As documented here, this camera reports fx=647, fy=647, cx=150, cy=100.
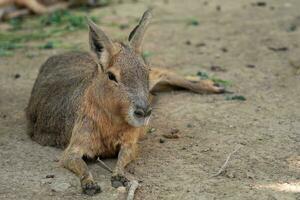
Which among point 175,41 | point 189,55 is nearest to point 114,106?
point 189,55

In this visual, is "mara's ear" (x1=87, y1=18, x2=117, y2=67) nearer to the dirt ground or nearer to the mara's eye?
the mara's eye

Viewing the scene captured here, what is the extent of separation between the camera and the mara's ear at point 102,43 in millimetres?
4215

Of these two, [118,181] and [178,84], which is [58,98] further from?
[178,84]

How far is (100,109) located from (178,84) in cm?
175

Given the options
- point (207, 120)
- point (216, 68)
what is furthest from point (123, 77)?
point (216, 68)

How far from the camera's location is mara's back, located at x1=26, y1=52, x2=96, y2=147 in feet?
15.4

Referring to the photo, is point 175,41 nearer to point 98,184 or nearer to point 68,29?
point 68,29

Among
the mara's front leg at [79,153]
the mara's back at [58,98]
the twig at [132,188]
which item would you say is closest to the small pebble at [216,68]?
the mara's back at [58,98]

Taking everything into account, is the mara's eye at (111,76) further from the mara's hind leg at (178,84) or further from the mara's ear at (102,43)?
the mara's hind leg at (178,84)

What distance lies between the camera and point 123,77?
4.07 m

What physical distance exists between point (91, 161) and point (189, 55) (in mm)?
2937

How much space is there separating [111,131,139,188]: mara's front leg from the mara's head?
268 millimetres

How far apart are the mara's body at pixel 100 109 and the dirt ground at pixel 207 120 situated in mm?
100

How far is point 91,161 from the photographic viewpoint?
4.40 meters
